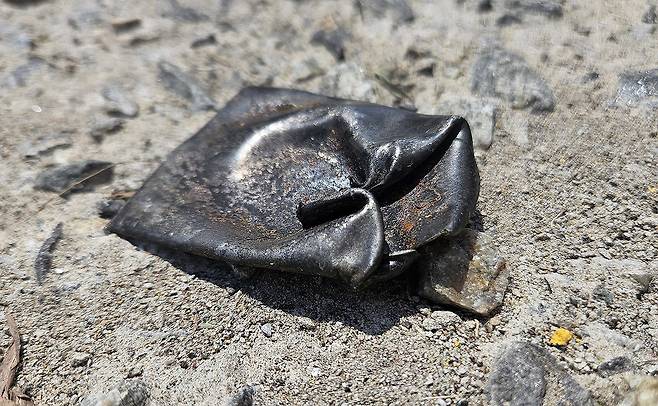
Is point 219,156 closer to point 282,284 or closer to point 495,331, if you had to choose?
point 282,284

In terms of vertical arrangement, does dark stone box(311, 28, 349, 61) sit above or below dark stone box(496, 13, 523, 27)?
below

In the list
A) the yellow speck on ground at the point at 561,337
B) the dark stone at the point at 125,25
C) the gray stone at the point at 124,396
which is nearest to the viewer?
the gray stone at the point at 124,396

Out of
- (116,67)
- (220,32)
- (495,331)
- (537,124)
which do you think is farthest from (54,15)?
(495,331)

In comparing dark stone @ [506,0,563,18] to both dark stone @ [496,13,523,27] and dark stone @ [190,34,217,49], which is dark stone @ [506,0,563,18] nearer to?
dark stone @ [496,13,523,27]

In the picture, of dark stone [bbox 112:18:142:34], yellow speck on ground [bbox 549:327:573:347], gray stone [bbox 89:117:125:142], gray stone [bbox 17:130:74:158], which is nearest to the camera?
yellow speck on ground [bbox 549:327:573:347]

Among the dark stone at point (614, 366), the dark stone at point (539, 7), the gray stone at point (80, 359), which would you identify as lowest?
the gray stone at point (80, 359)

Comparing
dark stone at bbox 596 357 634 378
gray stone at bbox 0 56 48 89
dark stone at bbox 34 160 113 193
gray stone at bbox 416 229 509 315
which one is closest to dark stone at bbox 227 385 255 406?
gray stone at bbox 416 229 509 315

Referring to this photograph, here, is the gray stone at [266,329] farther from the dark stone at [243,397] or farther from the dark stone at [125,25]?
the dark stone at [125,25]

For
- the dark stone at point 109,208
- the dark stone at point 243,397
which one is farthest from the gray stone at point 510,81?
the dark stone at point 243,397
